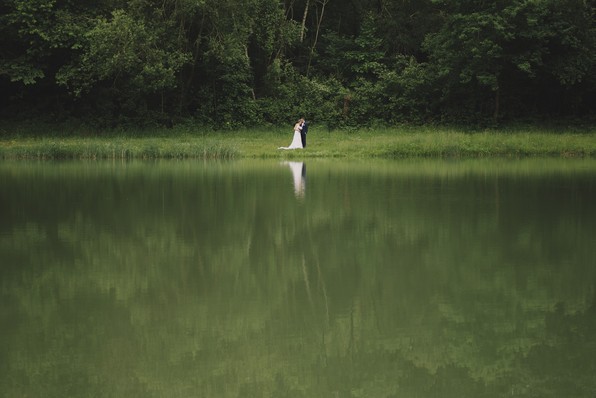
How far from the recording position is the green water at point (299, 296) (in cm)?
590

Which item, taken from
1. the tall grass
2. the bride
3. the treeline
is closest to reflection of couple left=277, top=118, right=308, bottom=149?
the bride

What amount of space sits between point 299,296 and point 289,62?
36.2 m

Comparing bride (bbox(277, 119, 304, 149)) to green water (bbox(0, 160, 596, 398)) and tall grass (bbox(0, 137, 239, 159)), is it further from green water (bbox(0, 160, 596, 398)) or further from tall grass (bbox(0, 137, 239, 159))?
green water (bbox(0, 160, 596, 398))

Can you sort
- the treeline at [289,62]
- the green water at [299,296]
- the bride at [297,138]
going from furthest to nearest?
the treeline at [289,62] < the bride at [297,138] < the green water at [299,296]

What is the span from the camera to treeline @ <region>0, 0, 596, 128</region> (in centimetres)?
3556

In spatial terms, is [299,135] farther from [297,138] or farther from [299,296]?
[299,296]

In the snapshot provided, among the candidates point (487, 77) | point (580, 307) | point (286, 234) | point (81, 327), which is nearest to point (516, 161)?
point (487, 77)

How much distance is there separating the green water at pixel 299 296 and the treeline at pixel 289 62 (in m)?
20.2

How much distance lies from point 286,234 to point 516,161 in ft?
56.5

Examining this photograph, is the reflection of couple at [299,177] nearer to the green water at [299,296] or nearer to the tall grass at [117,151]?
the green water at [299,296]

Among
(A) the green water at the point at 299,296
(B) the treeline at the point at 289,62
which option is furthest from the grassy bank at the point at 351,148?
(A) the green water at the point at 299,296

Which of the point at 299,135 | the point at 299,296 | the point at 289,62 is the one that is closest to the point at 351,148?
the point at 299,135

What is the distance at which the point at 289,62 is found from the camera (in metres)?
43.5

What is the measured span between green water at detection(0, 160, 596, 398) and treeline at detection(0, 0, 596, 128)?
2023cm
